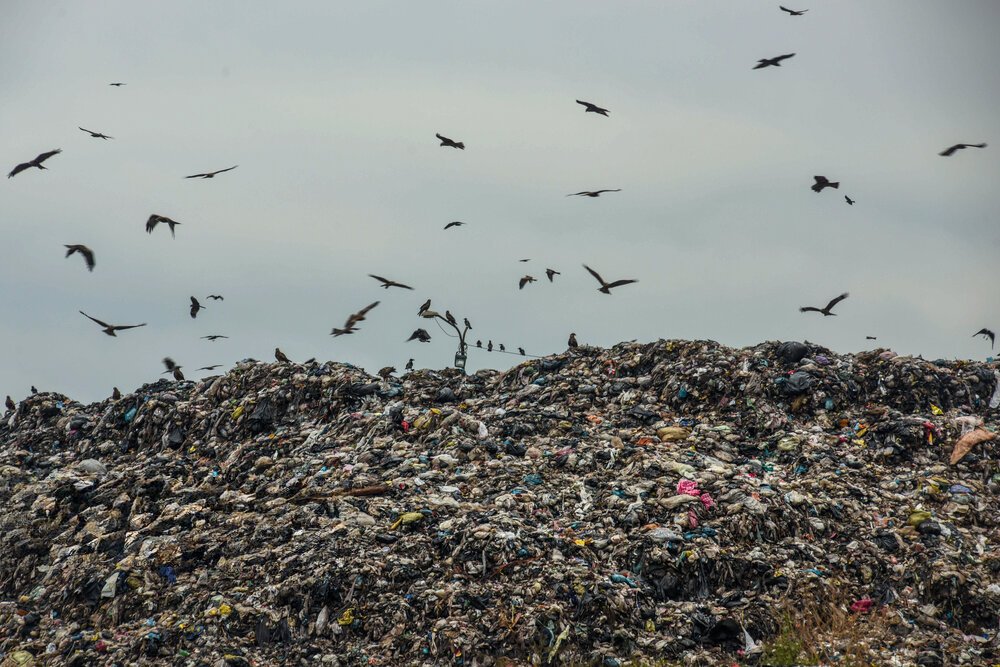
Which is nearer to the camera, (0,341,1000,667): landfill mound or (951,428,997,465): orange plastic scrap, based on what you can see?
(0,341,1000,667): landfill mound

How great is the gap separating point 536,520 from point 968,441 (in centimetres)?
445

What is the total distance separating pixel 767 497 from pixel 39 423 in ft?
33.8

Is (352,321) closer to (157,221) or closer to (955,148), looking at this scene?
(157,221)

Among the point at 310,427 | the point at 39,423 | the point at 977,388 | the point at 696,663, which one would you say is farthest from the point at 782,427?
the point at 39,423

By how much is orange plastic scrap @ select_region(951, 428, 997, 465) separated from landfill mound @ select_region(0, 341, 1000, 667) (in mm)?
24

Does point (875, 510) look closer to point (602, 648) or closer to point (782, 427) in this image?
point (782, 427)

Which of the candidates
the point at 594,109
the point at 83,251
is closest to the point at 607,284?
the point at 594,109

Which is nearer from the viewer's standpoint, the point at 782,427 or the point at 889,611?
the point at 889,611

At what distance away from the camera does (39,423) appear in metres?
Answer: 13.1

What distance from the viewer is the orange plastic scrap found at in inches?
352

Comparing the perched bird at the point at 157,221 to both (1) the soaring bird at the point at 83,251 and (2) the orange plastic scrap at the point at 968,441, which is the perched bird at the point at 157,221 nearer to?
(1) the soaring bird at the point at 83,251

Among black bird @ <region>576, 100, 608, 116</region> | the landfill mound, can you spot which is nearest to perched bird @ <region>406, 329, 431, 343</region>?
the landfill mound

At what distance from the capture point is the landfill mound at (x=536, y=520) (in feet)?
22.9

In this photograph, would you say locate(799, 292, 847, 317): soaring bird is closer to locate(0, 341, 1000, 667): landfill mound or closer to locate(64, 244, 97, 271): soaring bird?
locate(0, 341, 1000, 667): landfill mound
